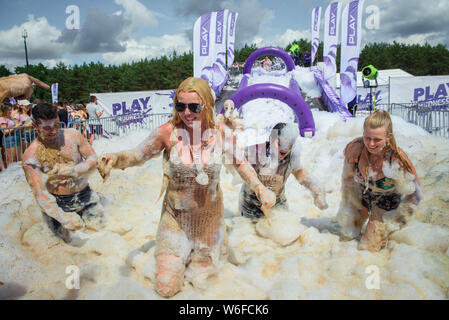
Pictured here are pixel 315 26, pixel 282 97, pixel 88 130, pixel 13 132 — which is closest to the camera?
pixel 13 132

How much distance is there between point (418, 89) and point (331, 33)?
14.2 ft

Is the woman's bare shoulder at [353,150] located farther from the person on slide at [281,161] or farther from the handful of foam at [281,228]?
the handful of foam at [281,228]

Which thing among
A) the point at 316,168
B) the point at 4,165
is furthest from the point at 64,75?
the point at 316,168

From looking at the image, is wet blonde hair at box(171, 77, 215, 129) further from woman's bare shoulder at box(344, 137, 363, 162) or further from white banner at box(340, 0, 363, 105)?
white banner at box(340, 0, 363, 105)

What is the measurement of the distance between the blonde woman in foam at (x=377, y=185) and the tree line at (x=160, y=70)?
42.2 m

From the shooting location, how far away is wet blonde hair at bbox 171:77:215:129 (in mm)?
2229

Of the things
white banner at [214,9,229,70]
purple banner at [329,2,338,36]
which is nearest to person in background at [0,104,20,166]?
white banner at [214,9,229,70]

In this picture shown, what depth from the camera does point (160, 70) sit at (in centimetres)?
4622

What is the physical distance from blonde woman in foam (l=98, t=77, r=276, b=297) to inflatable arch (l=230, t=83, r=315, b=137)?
19.5 ft

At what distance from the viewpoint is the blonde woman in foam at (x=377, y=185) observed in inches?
106

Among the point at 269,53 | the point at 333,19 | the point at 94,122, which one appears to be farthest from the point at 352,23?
the point at 94,122

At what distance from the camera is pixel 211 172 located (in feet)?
7.86

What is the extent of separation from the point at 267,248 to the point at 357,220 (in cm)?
97

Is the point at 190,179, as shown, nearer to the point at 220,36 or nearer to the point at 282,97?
the point at 282,97
